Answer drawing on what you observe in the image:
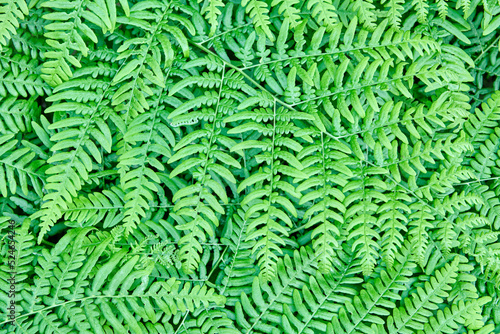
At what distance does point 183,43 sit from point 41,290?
1.52 metres

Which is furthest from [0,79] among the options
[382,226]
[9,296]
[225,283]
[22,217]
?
[382,226]

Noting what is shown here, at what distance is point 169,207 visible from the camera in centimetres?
233

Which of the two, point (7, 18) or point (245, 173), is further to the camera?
point (245, 173)

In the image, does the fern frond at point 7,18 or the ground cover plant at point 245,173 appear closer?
the fern frond at point 7,18

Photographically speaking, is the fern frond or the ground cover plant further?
the ground cover plant

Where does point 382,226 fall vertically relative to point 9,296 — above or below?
below

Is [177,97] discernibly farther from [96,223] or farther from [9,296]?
[9,296]

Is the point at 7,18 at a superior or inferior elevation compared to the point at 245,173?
superior

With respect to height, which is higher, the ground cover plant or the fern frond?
the fern frond

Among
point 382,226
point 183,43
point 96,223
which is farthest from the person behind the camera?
point 96,223

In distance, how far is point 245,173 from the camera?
2.30 meters

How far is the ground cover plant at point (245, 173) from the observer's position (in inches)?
79.5

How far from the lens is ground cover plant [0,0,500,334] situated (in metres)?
2.02

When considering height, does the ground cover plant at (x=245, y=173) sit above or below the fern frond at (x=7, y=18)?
below
